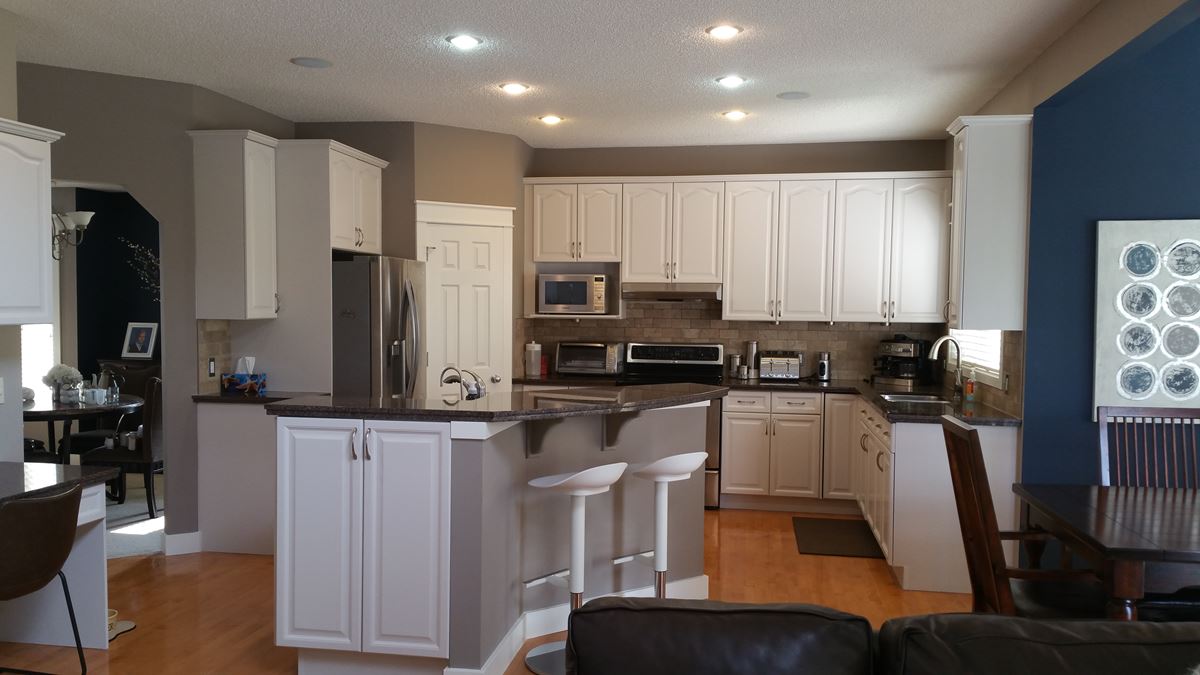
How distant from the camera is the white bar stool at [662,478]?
343cm

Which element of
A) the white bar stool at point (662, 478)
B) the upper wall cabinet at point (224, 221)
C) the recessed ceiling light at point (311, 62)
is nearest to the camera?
the white bar stool at point (662, 478)

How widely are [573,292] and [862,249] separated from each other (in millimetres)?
2131

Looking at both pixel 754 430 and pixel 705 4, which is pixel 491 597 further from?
pixel 754 430

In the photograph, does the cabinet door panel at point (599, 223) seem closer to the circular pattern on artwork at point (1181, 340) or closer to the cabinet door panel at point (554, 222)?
the cabinet door panel at point (554, 222)

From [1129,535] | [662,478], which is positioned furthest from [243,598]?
[1129,535]

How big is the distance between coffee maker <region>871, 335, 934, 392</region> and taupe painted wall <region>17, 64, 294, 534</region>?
457cm

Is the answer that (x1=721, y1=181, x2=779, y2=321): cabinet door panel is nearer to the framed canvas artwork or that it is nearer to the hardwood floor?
the hardwood floor

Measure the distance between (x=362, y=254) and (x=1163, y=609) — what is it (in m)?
4.71

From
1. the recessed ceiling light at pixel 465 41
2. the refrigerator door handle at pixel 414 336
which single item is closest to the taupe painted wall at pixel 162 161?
the refrigerator door handle at pixel 414 336

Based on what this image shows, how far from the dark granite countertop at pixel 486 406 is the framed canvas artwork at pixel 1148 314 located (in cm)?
194

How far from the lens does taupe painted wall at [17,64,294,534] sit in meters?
4.61

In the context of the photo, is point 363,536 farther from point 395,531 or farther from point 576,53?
point 576,53

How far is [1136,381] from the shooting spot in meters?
3.81

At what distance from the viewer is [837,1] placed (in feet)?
11.0
